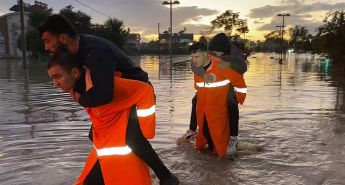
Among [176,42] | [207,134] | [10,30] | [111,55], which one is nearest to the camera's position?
[111,55]

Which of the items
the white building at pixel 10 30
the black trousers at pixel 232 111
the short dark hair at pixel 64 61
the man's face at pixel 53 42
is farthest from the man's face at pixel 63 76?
the white building at pixel 10 30

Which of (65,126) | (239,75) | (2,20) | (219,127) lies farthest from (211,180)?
(2,20)

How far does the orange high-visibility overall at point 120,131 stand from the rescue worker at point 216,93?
8.66 ft

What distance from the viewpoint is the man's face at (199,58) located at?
18.5ft

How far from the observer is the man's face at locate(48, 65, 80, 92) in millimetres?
2795

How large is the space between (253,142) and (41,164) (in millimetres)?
3242

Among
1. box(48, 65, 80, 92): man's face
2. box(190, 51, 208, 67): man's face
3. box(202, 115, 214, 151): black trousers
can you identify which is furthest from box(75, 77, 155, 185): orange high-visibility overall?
box(202, 115, 214, 151): black trousers

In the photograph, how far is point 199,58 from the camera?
223 inches

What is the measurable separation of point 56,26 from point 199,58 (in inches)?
120

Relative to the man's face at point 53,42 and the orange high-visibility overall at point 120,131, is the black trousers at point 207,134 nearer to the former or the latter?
the orange high-visibility overall at point 120,131

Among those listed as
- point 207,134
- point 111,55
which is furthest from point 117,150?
point 207,134

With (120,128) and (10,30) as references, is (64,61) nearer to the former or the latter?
(120,128)

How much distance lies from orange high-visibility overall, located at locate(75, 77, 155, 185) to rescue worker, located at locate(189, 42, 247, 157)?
8.66 feet

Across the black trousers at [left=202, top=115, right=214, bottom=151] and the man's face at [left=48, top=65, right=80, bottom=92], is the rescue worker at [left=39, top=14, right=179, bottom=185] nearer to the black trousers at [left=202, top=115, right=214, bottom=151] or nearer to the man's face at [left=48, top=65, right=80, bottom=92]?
the man's face at [left=48, top=65, right=80, bottom=92]
